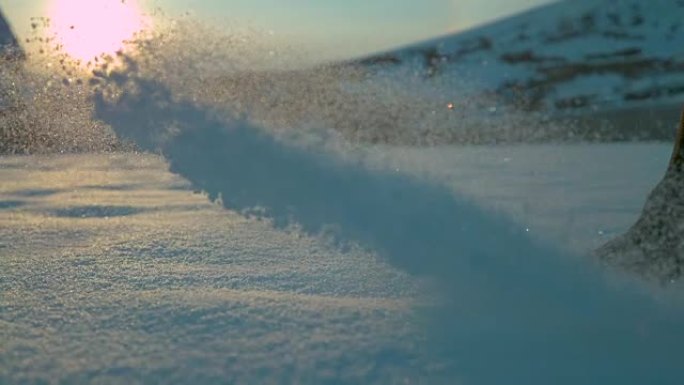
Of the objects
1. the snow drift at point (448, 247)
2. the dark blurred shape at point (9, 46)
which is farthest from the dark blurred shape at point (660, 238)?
the dark blurred shape at point (9, 46)

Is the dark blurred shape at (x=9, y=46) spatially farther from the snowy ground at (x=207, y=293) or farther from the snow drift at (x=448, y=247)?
the snow drift at (x=448, y=247)

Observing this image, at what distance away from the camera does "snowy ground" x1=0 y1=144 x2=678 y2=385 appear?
159 centimetres

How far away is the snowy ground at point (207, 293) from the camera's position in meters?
1.59

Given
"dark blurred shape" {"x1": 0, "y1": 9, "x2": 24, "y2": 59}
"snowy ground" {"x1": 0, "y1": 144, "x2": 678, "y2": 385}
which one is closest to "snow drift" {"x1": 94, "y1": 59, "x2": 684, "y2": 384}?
"snowy ground" {"x1": 0, "y1": 144, "x2": 678, "y2": 385}

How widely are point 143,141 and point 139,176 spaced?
1456 millimetres

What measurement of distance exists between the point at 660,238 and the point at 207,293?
1.39m

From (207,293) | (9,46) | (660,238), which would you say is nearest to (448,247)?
(660,238)

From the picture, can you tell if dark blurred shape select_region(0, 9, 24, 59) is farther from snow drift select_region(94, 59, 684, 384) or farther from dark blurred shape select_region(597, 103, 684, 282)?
dark blurred shape select_region(597, 103, 684, 282)

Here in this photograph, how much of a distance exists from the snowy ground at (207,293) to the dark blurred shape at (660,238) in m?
0.23

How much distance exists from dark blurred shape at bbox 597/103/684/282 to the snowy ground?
234 mm

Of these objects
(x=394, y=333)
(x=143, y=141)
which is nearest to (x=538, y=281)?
(x=394, y=333)

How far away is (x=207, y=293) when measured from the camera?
2080mm

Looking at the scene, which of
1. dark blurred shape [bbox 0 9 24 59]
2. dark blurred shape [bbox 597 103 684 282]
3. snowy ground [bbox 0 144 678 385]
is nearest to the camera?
snowy ground [bbox 0 144 678 385]

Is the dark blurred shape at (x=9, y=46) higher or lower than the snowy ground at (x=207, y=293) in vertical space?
higher
